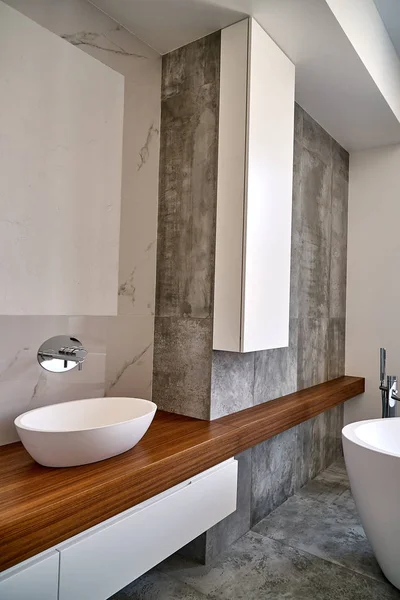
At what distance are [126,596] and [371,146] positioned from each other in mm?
3212

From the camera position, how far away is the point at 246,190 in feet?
6.04

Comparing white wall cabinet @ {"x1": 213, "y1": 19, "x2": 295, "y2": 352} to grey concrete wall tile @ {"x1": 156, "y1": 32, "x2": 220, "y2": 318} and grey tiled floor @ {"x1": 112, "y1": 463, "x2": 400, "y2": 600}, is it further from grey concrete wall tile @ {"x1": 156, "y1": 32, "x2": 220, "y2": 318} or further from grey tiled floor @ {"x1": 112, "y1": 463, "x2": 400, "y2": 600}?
grey tiled floor @ {"x1": 112, "y1": 463, "x2": 400, "y2": 600}

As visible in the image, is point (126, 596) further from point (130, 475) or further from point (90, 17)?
point (90, 17)

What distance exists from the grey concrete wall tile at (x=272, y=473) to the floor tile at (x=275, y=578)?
28 centimetres

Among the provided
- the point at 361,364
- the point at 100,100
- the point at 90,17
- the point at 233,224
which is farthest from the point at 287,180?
the point at 361,364

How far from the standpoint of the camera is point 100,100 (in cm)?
184

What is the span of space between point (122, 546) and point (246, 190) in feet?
4.57

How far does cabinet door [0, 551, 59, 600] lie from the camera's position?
1.01 metres

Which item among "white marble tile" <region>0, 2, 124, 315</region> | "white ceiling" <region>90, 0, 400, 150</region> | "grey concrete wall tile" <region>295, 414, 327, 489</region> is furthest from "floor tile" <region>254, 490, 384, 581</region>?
"white ceiling" <region>90, 0, 400, 150</region>

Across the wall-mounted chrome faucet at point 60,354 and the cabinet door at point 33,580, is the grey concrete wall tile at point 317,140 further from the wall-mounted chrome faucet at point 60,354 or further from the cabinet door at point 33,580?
the cabinet door at point 33,580

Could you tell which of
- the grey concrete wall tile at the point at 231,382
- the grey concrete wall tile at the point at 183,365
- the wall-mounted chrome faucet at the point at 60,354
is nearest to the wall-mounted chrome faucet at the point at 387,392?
the grey concrete wall tile at the point at 231,382

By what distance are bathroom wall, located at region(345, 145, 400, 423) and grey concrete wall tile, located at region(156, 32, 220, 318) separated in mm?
1801

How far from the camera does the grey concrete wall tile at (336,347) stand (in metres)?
3.15

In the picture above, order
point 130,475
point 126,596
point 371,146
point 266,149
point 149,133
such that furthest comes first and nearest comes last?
point 371,146 < point 149,133 < point 266,149 < point 126,596 < point 130,475
